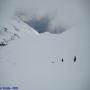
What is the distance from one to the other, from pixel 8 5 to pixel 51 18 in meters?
0.57

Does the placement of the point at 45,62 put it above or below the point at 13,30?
below

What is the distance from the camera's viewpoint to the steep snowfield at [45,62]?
2227 millimetres

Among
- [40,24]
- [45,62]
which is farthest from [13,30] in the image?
[45,62]

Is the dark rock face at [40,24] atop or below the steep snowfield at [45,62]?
atop

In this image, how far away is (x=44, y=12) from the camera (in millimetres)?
2271

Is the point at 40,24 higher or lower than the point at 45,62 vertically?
higher

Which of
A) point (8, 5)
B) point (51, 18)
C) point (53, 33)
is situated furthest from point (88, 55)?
point (8, 5)

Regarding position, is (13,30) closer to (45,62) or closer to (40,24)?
(40,24)

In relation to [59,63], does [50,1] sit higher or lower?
higher

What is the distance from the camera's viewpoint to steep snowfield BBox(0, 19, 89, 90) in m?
2.23

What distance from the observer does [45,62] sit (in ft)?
7.38

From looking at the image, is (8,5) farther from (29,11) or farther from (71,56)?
(71,56)

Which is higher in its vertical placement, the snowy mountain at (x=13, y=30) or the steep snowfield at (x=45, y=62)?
the snowy mountain at (x=13, y=30)

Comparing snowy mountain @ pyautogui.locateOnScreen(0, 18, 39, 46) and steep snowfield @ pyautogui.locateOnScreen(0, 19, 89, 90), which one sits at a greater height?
snowy mountain @ pyautogui.locateOnScreen(0, 18, 39, 46)
